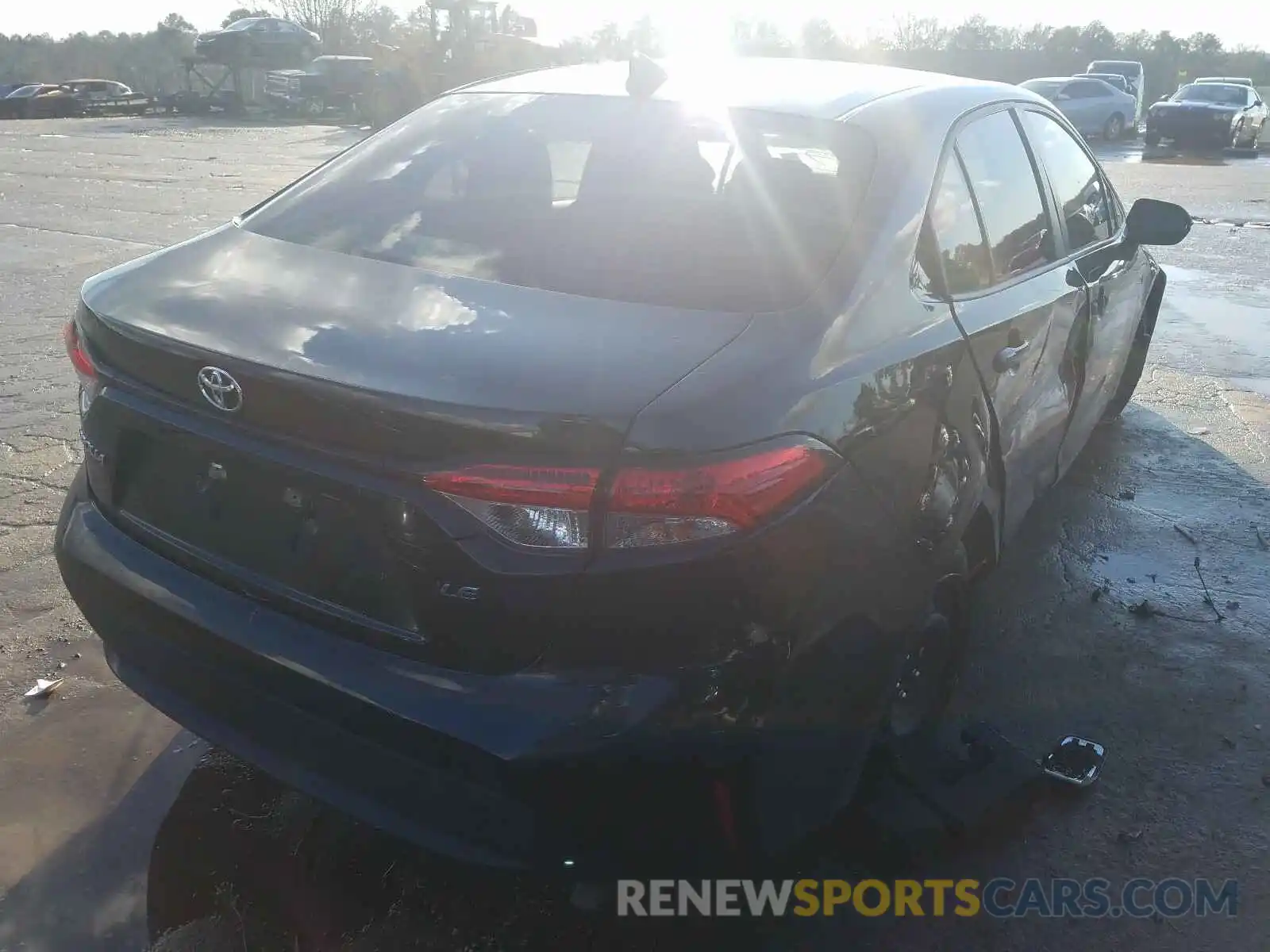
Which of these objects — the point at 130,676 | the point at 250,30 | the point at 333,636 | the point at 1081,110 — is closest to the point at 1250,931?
the point at 333,636

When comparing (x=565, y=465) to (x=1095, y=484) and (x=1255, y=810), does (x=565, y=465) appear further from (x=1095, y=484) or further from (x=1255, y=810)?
(x=1095, y=484)

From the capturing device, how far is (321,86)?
31797 mm

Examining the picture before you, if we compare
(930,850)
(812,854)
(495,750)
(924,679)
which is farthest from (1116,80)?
(495,750)

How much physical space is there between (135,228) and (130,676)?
9.29m

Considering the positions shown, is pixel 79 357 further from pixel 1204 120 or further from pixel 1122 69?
pixel 1122 69

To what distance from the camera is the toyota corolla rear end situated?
1.83 m

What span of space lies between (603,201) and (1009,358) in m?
1.14

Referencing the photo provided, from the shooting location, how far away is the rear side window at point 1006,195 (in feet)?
10.1

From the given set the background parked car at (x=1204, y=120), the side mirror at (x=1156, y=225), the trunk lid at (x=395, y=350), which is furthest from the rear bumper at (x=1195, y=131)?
the trunk lid at (x=395, y=350)

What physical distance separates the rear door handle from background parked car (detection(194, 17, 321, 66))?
36394 mm

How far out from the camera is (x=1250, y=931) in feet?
8.16

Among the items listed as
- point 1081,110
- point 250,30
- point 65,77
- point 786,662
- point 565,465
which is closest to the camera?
point 565,465

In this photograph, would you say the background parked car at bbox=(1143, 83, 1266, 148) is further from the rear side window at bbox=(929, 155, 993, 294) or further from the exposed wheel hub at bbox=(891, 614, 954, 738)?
the exposed wheel hub at bbox=(891, 614, 954, 738)

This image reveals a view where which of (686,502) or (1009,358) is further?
(1009,358)
